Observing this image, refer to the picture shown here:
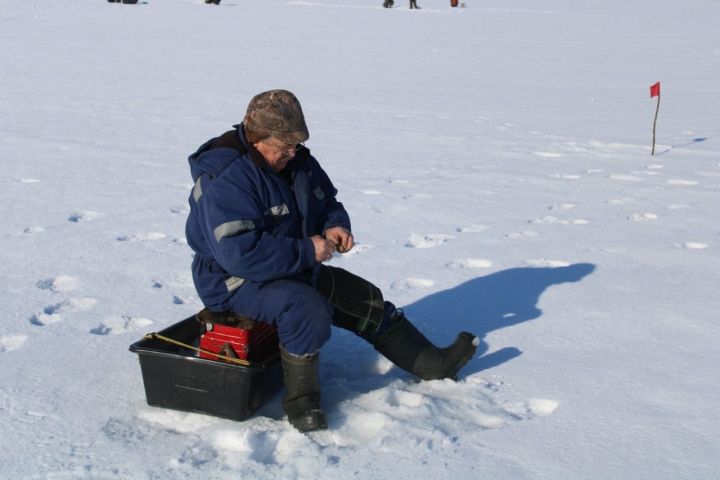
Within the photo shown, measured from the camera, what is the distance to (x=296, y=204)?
3.09 m

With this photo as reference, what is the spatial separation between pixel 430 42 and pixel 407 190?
48.7 feet

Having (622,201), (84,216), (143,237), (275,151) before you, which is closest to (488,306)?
(275,151)

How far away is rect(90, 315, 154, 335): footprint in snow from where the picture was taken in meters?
3.71

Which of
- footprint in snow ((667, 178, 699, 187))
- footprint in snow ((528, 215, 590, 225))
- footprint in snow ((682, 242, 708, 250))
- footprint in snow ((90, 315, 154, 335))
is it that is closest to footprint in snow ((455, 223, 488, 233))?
footprint in snow ((528, 215, 590, 225))

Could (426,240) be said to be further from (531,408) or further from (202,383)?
(202,383)

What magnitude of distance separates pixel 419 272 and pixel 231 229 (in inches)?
77.3

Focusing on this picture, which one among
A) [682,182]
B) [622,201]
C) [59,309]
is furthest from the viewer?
[682,182]

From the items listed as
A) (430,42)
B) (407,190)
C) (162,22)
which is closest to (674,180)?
(407,190)

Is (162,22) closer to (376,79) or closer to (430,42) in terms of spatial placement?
(430,42)

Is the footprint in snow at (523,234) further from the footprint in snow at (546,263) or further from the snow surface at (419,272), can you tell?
the footprint in snow at (546,263)

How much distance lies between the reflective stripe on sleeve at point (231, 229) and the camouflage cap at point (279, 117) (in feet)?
1.02

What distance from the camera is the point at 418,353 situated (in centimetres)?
327

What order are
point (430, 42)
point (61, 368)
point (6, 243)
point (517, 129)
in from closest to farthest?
point (61, 368) → point (6, 243) → point (517, 129) → point (430, 42)

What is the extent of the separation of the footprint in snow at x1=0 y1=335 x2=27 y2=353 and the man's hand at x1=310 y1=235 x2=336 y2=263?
1.39 meters
